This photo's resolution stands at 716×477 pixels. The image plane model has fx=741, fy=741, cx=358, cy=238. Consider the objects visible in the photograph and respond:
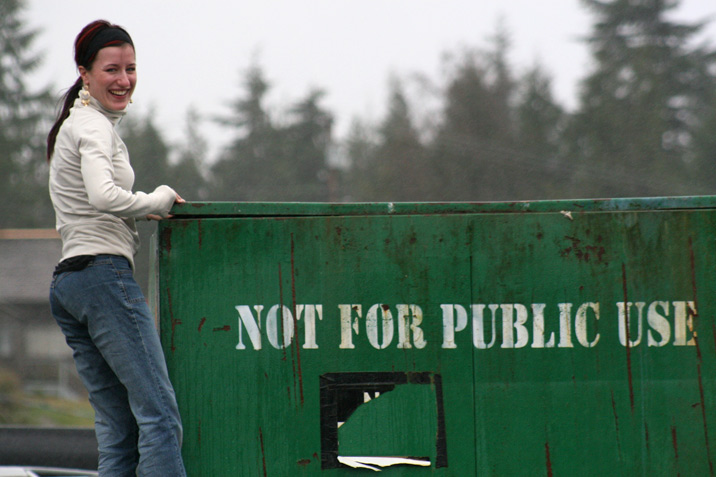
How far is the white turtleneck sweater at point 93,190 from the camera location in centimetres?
203

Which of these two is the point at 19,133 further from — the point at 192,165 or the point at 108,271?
the point at 108,271

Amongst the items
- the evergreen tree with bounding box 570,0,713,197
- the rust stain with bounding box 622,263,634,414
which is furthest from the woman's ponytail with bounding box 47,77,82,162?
the evergreen tree with bounding box 570,0,713,197

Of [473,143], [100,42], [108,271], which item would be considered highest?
[473,143]

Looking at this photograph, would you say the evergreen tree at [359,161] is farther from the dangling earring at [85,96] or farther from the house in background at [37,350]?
the dangling earring at [85,96]

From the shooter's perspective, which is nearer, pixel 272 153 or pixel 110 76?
pixel 110 76

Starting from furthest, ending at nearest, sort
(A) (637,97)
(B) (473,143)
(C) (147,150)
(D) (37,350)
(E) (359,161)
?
(E) (359,161) < (C) (147,150) < (B) (473,143) < (A) (637,97) < (D) (37,350)

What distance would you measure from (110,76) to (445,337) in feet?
4.16

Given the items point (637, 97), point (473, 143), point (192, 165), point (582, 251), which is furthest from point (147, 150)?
point (582, 251)

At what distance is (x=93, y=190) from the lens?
2.01 metres

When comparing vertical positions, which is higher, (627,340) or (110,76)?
(110,76)

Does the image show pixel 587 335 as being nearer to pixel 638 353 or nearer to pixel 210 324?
pixel 638 353

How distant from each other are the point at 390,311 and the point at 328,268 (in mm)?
230

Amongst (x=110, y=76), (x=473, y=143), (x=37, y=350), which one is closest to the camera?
(x=110, y=76)

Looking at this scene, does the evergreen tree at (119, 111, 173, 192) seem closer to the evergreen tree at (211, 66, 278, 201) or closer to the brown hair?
the evergreen tree at (211, 66, 278, 201)
